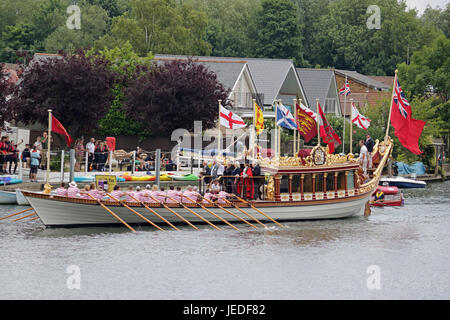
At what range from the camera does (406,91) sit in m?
72.2

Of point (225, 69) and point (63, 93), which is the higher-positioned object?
point (225, 69)

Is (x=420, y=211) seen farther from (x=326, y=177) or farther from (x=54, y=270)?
(x=54, y=270)

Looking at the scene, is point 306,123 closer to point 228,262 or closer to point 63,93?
point 228,262

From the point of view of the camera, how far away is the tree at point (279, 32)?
99.5m

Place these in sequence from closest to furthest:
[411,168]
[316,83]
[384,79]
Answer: [411,168]
[316,83]
[384,79]

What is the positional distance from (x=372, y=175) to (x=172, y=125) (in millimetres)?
17814

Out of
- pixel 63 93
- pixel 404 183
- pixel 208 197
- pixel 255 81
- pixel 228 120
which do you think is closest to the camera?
pixel 208 197

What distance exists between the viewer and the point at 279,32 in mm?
100625

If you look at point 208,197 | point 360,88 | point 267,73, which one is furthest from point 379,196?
point 360,88

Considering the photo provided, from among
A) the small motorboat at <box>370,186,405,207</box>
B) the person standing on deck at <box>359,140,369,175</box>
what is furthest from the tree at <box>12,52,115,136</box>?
the person standing on deck at <box>359,140,369,175</box>

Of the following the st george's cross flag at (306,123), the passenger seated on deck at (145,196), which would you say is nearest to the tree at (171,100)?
the st george's cross flag at (306,123)

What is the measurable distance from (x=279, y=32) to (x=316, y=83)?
20553mm

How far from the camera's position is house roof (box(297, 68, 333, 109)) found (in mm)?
79750
